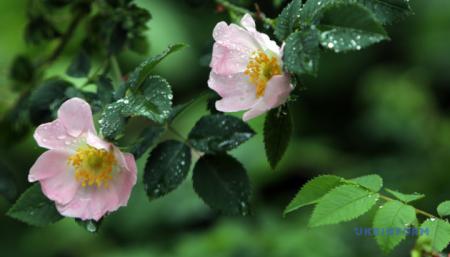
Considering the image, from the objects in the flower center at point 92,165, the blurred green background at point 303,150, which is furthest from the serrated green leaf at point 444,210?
the blurred green background at point 303,150

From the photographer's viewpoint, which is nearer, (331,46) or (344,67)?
(331,46)

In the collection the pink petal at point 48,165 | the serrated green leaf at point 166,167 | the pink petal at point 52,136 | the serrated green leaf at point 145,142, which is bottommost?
the serrated green leaf at point 166,167

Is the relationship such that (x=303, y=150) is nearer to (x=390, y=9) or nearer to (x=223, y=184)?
(x=223, y=184)

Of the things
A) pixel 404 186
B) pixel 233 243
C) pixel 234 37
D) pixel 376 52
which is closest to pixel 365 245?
pixel 404 186

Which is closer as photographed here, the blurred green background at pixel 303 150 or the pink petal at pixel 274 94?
the pink petal at pixel 274 94

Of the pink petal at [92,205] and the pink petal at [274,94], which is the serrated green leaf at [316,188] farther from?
the pink petal at [92,205]

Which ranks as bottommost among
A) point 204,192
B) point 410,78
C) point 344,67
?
point 344,67

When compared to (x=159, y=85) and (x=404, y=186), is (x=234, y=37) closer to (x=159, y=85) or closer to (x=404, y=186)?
(x=159, y=85)

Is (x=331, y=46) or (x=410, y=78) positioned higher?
(x=331, y=46)
